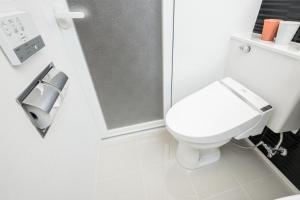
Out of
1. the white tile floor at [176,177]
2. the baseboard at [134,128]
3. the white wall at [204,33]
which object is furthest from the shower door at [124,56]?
the white tile floor at [176,177]

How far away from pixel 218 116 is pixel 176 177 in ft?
1.73

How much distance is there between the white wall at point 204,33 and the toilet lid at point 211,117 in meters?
0.22

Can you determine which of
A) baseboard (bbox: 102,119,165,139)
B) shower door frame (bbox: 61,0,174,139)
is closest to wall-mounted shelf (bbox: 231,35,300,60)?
shower door frame (bbox: 61,0,174,139)

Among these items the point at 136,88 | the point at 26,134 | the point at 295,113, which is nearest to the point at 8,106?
the point at 26,134

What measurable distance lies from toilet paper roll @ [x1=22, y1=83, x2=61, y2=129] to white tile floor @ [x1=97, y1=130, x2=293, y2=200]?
2.42ft

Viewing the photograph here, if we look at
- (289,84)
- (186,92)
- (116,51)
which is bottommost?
(186,92)

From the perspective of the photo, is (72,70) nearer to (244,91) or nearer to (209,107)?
(209,107)

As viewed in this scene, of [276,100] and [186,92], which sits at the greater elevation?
[276,100]

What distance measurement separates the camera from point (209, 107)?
2.92 feet

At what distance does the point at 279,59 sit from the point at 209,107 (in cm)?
39

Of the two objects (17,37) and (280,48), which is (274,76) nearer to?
(280,48)

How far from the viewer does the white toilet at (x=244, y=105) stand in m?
0.75

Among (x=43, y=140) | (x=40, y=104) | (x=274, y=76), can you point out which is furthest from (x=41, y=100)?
(x=274, y=76)

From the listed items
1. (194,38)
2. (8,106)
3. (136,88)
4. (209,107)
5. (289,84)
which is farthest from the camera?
(136,88)
